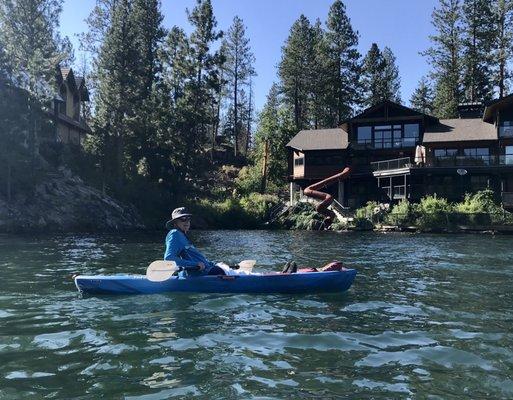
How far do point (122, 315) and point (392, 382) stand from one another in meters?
5.68

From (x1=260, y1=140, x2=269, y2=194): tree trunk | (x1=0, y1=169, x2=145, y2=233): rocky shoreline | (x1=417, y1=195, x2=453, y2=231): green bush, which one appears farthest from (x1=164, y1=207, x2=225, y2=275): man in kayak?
(x1=260, y1=140, x2=269, y2=194): tree trunk

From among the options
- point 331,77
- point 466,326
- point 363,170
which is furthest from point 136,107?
point 466,326

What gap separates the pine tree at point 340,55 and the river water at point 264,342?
48.8 metres

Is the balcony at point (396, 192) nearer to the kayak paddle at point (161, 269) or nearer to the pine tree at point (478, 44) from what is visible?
the pine tree at point (478, 44)

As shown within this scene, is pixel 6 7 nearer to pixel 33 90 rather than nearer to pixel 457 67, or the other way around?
pixel 33 90

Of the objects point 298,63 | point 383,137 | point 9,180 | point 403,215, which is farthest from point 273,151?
point 9,180

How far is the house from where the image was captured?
154 ft

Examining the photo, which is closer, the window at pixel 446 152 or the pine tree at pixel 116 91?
the pine tree at pixel 116 91

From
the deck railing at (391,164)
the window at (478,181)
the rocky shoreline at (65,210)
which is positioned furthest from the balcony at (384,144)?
the rocky shoreline at (65,210)

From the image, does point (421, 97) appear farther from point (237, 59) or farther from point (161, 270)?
point (161, 270)

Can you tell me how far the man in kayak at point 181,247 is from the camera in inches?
436

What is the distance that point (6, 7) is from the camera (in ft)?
129

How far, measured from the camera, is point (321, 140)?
50.0 meters

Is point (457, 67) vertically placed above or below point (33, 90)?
above
